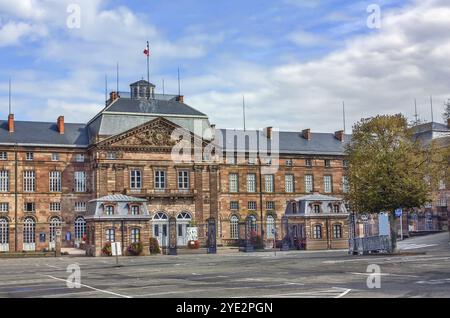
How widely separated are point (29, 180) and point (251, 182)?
26318mm

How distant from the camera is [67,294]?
23.6m

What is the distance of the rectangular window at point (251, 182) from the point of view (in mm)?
80062

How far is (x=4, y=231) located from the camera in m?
69.1

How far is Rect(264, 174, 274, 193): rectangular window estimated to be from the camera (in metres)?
80.9

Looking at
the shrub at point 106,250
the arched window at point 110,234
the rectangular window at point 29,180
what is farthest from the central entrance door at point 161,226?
the rectangular window at point 29,180

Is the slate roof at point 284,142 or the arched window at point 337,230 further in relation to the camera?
the slate roof at point 284,142

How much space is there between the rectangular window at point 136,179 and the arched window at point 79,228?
6857mm

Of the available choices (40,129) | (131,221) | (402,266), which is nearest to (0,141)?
(40,129)

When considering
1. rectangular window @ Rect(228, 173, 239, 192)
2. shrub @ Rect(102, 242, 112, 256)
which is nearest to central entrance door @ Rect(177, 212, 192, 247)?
rectangular window @ Rect(228, 173, 239, 192)

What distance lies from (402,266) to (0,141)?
49739 millimetres

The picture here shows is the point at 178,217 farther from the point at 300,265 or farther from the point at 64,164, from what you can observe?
the point at 300,265

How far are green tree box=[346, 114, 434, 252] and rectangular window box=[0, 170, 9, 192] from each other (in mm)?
38013

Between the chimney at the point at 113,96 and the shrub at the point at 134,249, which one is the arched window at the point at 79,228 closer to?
the shrub at the point at 134,249

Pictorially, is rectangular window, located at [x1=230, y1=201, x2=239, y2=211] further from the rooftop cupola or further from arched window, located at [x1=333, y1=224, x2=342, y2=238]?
the rooftop cupola
